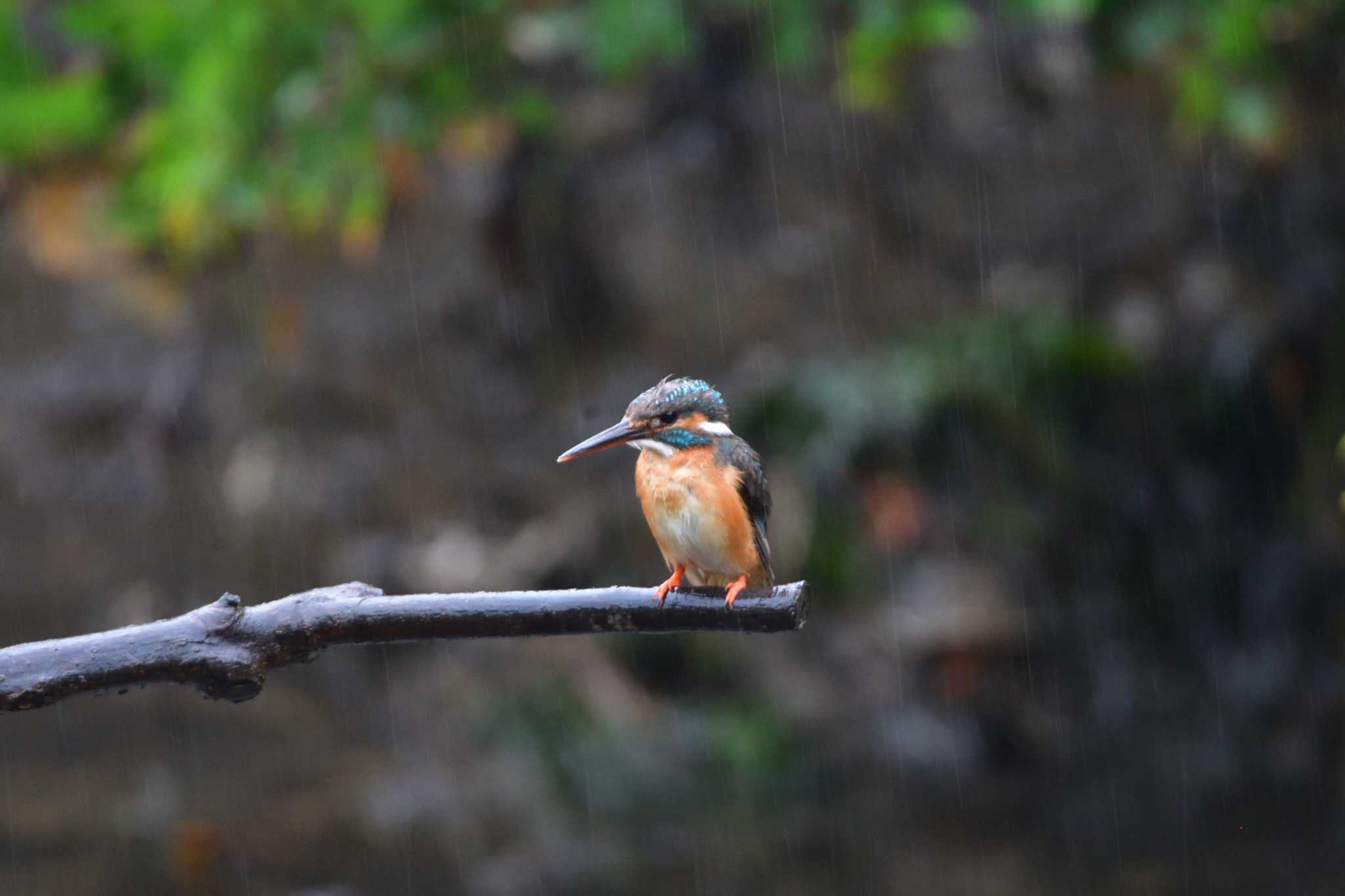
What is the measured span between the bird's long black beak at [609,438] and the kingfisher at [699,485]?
0.26 feet

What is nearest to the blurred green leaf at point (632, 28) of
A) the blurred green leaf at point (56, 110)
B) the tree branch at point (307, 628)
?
the blurred green leaf at point (56, 110)

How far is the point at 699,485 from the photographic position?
2.36m

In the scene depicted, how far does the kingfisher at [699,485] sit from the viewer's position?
89.6 inches

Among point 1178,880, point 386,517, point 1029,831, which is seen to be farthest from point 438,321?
point 1178,880

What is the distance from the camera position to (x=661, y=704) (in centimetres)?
664

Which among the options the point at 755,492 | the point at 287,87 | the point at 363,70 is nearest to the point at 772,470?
the point at 363,70

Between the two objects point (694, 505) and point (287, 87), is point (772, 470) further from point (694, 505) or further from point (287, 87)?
point (694, 505)

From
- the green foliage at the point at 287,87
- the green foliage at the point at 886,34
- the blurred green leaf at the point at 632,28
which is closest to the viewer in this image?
the green foliage at the point at 886,34

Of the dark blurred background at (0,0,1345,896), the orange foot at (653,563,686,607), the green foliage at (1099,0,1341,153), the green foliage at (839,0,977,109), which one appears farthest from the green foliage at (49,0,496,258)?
the orange foot at (653,563,686,607)

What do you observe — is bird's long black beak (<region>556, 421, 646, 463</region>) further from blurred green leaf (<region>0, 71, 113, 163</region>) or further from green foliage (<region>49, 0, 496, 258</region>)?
blurred green leaf (<region>0, 71, 113, 163</region>)

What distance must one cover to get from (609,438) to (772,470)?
404 centimetres

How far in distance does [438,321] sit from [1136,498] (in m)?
3.43

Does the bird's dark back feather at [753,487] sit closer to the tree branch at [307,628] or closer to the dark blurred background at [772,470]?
the tree branch at [307,628]

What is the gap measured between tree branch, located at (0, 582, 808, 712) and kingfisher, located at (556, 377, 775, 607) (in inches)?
27.8
